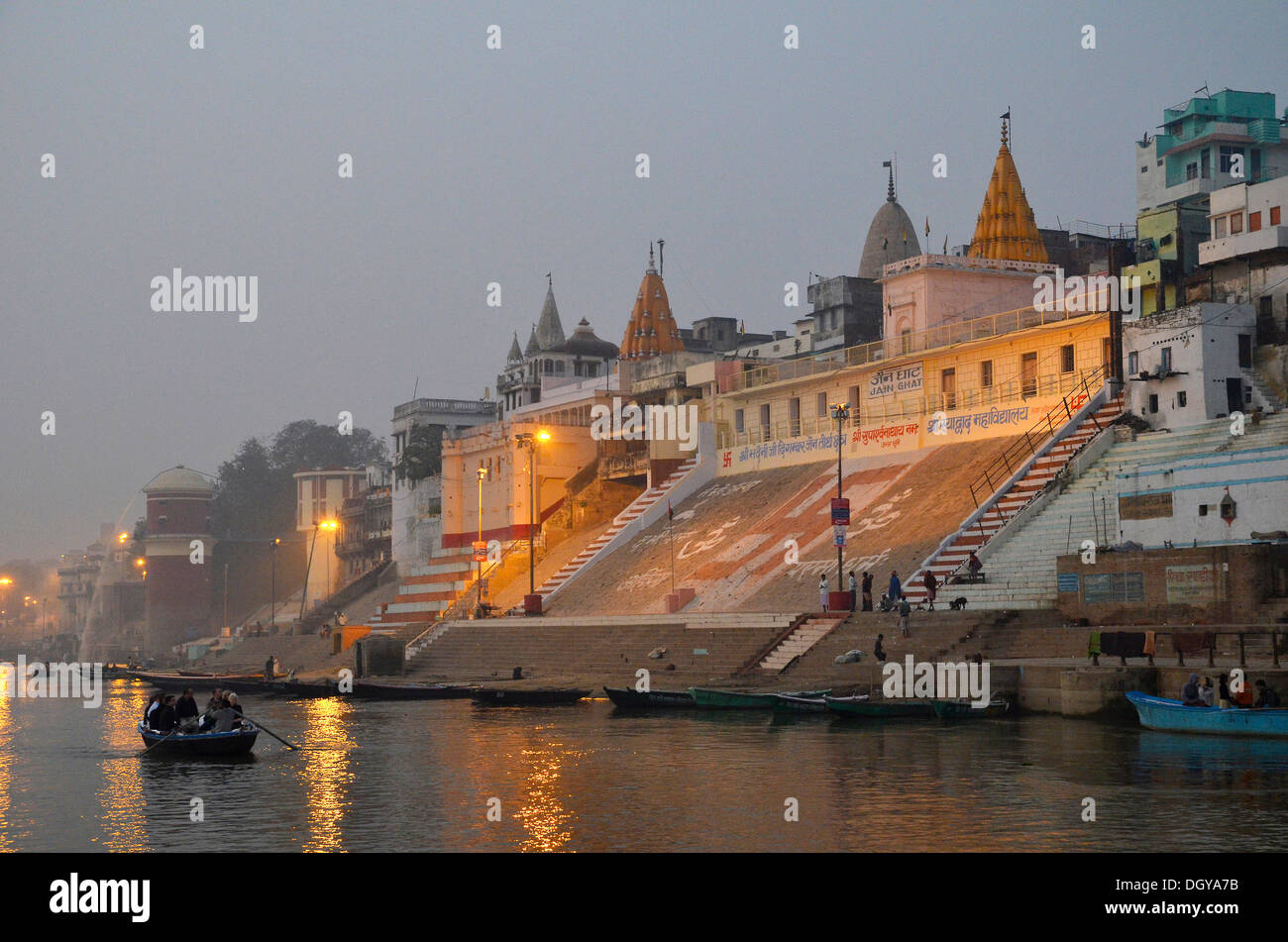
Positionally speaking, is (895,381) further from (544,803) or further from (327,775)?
(544,803)

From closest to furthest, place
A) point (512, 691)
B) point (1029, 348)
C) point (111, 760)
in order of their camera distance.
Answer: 1. point (111, 760)
2. point (512, 691)
3. point (1029, 348)

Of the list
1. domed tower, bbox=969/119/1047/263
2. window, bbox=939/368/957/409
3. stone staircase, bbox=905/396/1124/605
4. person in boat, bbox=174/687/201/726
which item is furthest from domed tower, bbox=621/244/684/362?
person in boat, bbox=174/687/201/726

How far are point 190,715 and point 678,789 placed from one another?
12401mm

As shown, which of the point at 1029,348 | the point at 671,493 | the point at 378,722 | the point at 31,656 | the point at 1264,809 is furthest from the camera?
the point at 31,656

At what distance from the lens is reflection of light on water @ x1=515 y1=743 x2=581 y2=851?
62.0ft

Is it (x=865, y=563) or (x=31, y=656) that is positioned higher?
(x=865, y=563)

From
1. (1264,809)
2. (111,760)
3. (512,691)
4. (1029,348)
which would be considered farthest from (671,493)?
(1264,809)

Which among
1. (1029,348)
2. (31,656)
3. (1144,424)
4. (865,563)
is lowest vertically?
(31,656)

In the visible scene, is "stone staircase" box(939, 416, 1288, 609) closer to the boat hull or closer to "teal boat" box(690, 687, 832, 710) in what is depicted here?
"teal boat" box(690, 687, 832, 710)

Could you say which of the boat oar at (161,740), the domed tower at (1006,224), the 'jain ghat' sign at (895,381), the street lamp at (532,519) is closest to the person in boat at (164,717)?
the boat oar at (161,740)

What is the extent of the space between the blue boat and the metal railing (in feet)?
77.4

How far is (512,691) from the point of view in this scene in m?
42.8

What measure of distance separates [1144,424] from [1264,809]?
26.8 meters

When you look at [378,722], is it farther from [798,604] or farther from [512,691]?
[798,604]
